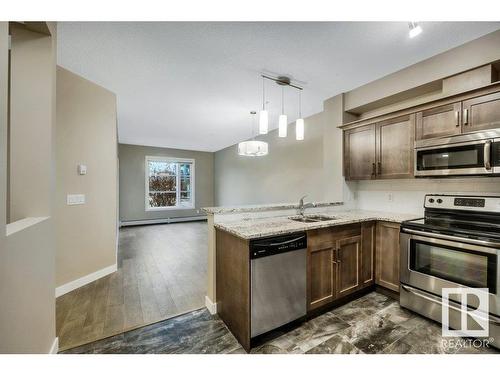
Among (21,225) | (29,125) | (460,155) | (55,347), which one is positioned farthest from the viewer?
(460,155)

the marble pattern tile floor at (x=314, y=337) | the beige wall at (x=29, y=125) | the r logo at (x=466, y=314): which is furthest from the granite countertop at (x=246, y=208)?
the r logo at (x=466, y=314)

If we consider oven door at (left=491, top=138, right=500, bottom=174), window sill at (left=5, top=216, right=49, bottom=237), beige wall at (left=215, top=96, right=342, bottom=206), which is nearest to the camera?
window sill at (left=5, top=216, right=49, bottom=237)

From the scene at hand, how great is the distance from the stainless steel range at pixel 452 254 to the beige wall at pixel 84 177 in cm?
374

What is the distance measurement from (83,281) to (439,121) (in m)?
4.53

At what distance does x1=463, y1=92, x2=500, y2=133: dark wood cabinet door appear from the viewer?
1.96 m

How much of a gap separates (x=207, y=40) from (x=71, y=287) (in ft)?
10.5

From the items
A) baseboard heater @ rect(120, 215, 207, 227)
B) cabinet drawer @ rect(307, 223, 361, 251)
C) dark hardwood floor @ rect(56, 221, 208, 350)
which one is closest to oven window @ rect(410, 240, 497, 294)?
cabinet drawer @ rect(307, 223, 361, 251)

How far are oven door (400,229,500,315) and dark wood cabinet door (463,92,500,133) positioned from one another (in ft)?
3.47

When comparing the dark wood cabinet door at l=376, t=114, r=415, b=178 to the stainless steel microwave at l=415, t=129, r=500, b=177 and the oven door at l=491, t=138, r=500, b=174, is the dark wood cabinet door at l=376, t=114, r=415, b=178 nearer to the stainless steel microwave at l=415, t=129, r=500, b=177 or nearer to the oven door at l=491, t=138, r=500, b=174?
the stainless steel microwave at l=415, t=129, r=500, b=177

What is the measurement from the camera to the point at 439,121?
2307 millimetres

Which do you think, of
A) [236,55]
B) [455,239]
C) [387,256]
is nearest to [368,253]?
[387,256]

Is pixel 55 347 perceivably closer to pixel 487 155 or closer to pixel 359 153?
pixel 359 153

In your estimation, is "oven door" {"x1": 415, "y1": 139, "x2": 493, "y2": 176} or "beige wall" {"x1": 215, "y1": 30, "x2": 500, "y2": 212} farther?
"beige wall" {"x1": 215, "y1": 30, "x2": 500, "y2": 212}
